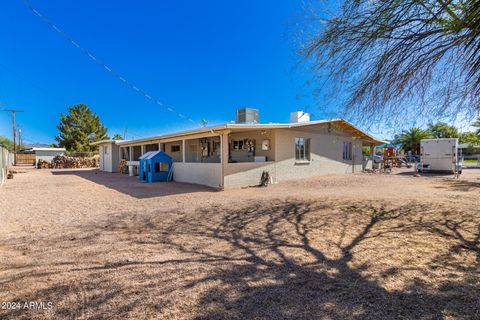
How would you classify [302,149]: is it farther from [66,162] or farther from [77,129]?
[77,129]

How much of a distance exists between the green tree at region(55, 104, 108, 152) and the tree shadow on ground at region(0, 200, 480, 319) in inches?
1558

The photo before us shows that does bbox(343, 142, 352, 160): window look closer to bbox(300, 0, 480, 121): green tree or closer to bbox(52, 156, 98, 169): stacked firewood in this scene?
bbox(300, 0, 480, 121): green tree

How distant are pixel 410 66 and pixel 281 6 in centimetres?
297

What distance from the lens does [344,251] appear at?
12.7ft

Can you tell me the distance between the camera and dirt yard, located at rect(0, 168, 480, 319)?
2.43 metres

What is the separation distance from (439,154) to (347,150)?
5.81 m

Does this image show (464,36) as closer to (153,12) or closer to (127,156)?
(153,12)

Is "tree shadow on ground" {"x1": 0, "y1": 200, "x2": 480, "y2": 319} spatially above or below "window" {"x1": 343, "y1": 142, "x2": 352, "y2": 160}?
below

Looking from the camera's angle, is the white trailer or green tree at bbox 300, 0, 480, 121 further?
the white trailer

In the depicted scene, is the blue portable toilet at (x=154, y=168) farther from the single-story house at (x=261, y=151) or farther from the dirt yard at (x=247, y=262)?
the dirt yard at (x=247, y=262)

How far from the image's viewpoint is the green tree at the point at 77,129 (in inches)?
1515

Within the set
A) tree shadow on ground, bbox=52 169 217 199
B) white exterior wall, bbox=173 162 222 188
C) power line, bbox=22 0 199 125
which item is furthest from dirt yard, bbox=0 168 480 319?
power line, bbox=22 0 199 125

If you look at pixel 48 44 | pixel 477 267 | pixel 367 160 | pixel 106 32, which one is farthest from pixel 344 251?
pixel 367 160

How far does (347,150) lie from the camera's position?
693 inches
